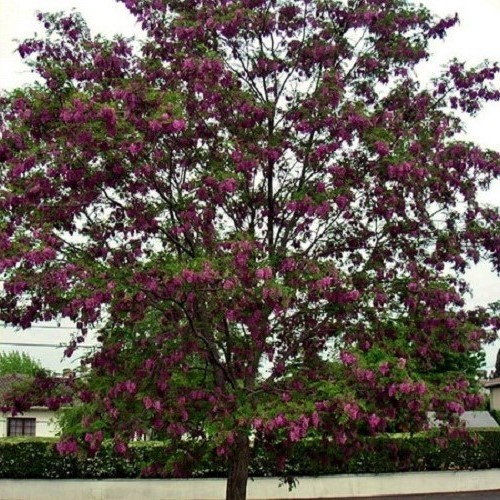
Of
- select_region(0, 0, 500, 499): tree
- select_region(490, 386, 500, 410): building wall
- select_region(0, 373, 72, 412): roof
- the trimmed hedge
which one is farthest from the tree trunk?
select_region(490, 386, 500, 410): building wall

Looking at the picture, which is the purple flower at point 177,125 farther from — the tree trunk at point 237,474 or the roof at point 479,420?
the roof at point 479,420

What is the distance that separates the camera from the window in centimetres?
3641

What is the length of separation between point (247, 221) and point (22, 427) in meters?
28.2

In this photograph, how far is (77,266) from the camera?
9.07 m

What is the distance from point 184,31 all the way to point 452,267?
15.6ft

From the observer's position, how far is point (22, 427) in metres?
36.5

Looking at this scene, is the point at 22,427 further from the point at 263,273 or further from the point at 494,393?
the point at 263,273

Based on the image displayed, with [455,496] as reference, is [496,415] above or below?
above

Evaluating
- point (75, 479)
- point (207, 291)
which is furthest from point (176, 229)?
point (75, 479)

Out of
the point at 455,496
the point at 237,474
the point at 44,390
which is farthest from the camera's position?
the point at 455,496

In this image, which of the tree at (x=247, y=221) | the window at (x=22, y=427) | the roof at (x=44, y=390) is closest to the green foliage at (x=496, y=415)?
the window at (x=22, y=427)

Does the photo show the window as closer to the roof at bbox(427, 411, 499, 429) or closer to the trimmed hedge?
the trimmed hedge

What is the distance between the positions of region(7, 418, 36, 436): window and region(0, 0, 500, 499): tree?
27294 millimetres

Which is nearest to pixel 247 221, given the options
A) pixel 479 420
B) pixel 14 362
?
pixel 479 420
